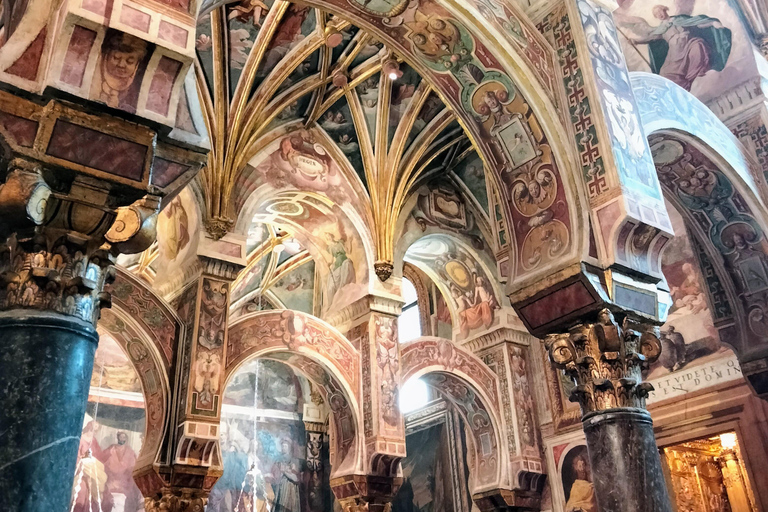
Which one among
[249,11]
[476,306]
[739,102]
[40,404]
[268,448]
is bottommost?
[40,404]

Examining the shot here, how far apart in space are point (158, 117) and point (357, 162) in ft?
25.6

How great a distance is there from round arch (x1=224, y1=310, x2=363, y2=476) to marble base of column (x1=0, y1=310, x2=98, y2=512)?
249 inches

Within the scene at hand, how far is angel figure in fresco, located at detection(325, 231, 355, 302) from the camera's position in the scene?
1161 centimetres

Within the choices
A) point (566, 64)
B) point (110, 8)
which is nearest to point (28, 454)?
point (110, 8)

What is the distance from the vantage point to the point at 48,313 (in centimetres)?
352

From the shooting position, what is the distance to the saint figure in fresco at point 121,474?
13.7m

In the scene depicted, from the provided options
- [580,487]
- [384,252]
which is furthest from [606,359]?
[580,487]

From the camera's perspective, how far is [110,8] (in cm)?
386

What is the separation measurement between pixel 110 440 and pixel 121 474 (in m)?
0.72

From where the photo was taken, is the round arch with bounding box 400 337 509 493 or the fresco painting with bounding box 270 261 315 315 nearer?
the round arch with bounding box 400 337 509 493

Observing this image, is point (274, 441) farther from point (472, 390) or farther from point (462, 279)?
point (462, 279)

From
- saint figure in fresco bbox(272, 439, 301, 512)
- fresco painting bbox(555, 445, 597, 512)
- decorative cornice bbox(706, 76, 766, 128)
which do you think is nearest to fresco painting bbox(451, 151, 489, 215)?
decorative cornice bbox(706, 76, 766, 128)

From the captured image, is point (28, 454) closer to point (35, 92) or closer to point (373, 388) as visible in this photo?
point (35, 92)

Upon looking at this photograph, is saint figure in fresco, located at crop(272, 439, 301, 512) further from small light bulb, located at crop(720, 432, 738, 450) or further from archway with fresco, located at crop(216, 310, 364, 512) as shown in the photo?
small light bulb, located at crop(720, 432, 738, 450)
